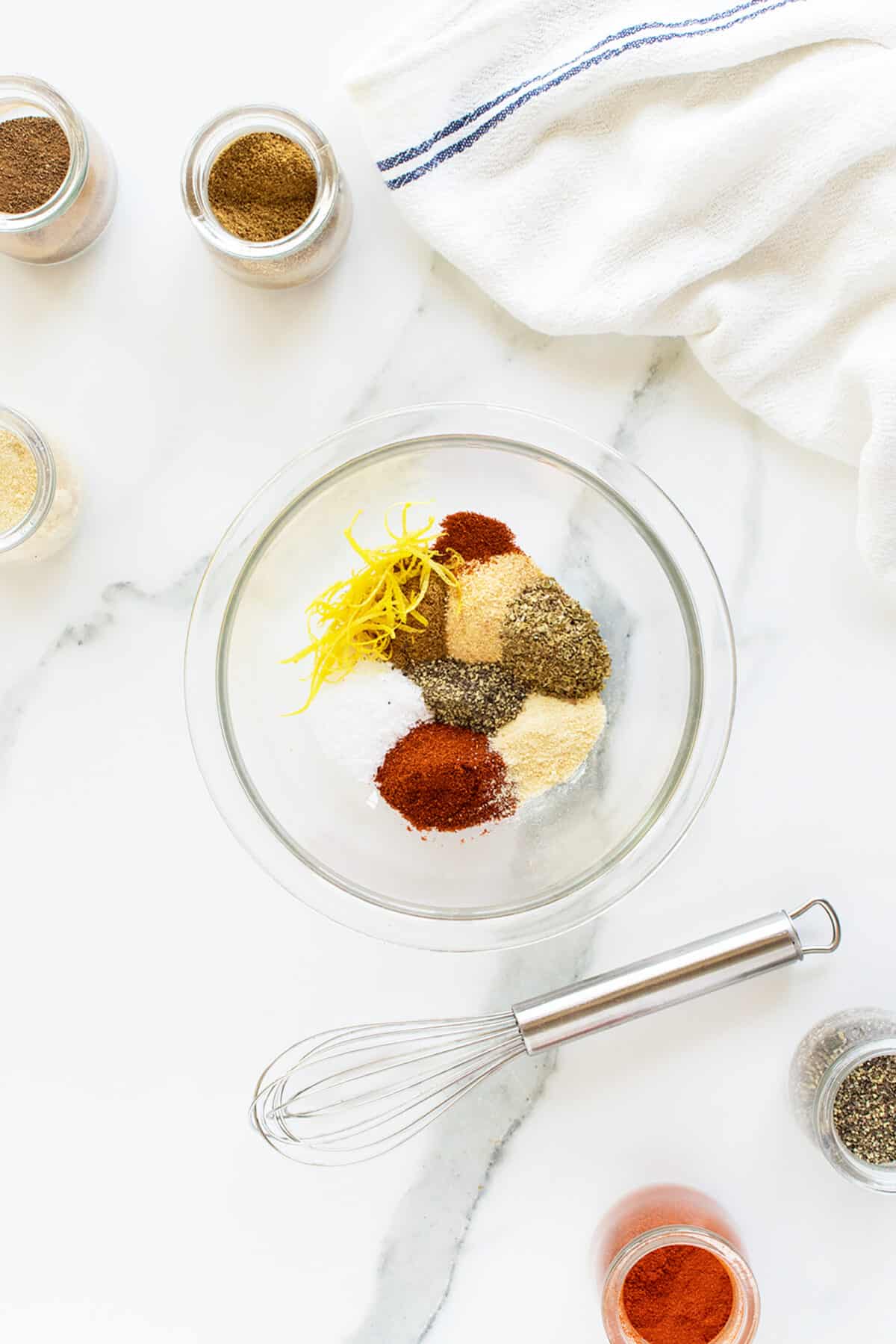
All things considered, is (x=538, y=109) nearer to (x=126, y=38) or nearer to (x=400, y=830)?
(x=126, y=38)

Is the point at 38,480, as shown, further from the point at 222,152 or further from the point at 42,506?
the point at 222,152

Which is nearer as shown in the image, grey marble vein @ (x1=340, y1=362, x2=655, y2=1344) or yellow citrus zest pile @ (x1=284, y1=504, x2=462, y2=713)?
yellow citrus zest pile @ (x1=284, y1=504, x2=462, y2=713)

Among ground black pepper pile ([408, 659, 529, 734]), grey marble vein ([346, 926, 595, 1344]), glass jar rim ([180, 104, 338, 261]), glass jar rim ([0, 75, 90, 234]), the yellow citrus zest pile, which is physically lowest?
grey marble vein ([346, 926, 595, 1344])

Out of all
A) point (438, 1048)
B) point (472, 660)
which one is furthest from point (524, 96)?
point (438, 1048)

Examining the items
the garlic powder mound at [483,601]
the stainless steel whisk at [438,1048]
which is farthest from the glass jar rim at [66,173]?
the stainless steel whisk at [438,1048]

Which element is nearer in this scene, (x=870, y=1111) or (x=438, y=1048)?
(x=870, y=1111)

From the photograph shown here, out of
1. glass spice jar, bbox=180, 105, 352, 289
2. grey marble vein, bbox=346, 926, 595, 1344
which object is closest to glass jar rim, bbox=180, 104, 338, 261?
glass spice jar, bbox=180, 105, 352, 289

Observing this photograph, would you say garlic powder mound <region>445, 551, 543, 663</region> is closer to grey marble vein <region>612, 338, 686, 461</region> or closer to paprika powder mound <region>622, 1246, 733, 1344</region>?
grey marble vein <region>612, 338, 686, 461</region>

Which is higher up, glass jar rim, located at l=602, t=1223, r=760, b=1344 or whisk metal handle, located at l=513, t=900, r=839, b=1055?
whisk metal handle, located at l=513, t=900, r=839, b=1055
